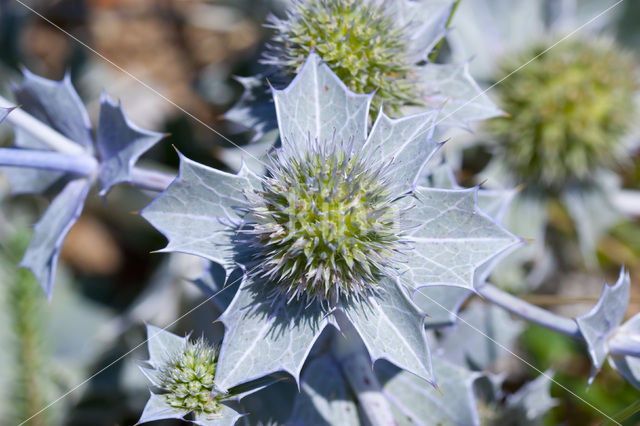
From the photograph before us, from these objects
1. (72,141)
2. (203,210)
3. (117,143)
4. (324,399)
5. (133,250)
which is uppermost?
(203,210)

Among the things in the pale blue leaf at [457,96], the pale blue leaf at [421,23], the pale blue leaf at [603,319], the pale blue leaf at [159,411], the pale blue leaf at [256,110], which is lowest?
the pale blue leaf at [159,411]

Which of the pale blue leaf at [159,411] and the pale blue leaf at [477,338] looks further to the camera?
the pale blue leaf at [477,338]

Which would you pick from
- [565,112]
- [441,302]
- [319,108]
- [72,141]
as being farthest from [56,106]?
[565,112]

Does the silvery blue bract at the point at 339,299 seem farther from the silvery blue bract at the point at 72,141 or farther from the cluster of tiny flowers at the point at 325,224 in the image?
the silvery blue bract at the point at 72,141

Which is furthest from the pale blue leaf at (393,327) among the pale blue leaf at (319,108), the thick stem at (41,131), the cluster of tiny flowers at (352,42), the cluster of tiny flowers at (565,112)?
the cluster of tiny flowers at (565,112)

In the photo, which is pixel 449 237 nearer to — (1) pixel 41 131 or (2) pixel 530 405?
(2) pixel 530 405

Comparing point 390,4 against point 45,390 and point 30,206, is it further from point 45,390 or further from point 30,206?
point 30,206

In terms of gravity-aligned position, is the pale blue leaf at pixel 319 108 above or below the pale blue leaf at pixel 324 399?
above

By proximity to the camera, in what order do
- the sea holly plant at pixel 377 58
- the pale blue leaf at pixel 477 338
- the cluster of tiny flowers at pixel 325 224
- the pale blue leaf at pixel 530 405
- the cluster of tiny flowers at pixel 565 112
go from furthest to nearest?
1. the cluster of tiny flowers at pixel 565 112
2. the pale blue leaf at pixel 477 338
3. the pale blue leaf at pixel 530 405
4. the sea holly plant at pixel 377 58
5. the cluster of tiny flowers at pixel 325 224

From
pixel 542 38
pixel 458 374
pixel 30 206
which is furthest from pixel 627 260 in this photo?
pixel 30 206
